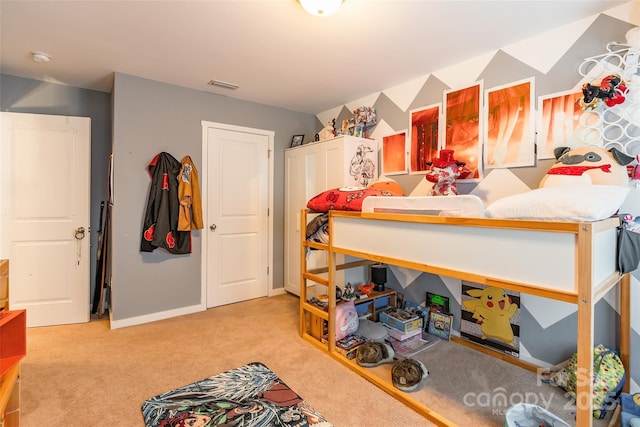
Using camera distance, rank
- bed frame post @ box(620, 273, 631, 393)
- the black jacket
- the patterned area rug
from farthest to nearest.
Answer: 1. the black jacket
2. bed frame post @ box(620, 273, 631, 393)
3. the patterned area rug

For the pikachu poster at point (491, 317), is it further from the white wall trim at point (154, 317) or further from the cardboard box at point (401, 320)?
the white wall trim at point (154, 317)

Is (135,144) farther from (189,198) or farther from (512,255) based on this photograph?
(512,255)

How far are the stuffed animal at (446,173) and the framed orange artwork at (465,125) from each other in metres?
0.17

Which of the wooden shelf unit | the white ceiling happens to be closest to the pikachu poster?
the white ceiling

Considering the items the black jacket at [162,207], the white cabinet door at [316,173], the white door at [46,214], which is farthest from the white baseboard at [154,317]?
the white cabinet door at [316,173]

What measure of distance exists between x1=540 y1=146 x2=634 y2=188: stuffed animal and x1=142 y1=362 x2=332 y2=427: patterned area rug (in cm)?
196

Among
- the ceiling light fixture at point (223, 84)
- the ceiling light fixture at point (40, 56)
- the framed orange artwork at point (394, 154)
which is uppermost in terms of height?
the ceiling light fixture at point (223, 84)

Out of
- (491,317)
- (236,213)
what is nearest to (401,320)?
(491,317)

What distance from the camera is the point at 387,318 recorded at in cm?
261

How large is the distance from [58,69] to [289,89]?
211cm

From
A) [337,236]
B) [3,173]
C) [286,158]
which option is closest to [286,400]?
[337,236]

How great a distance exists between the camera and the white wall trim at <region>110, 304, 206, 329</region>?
9.31 feet

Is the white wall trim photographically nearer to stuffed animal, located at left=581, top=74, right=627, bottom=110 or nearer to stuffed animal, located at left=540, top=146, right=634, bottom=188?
stuffed animal, located at left=540, top=146, right=634, bottom=188

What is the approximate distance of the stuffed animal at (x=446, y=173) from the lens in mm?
2285
